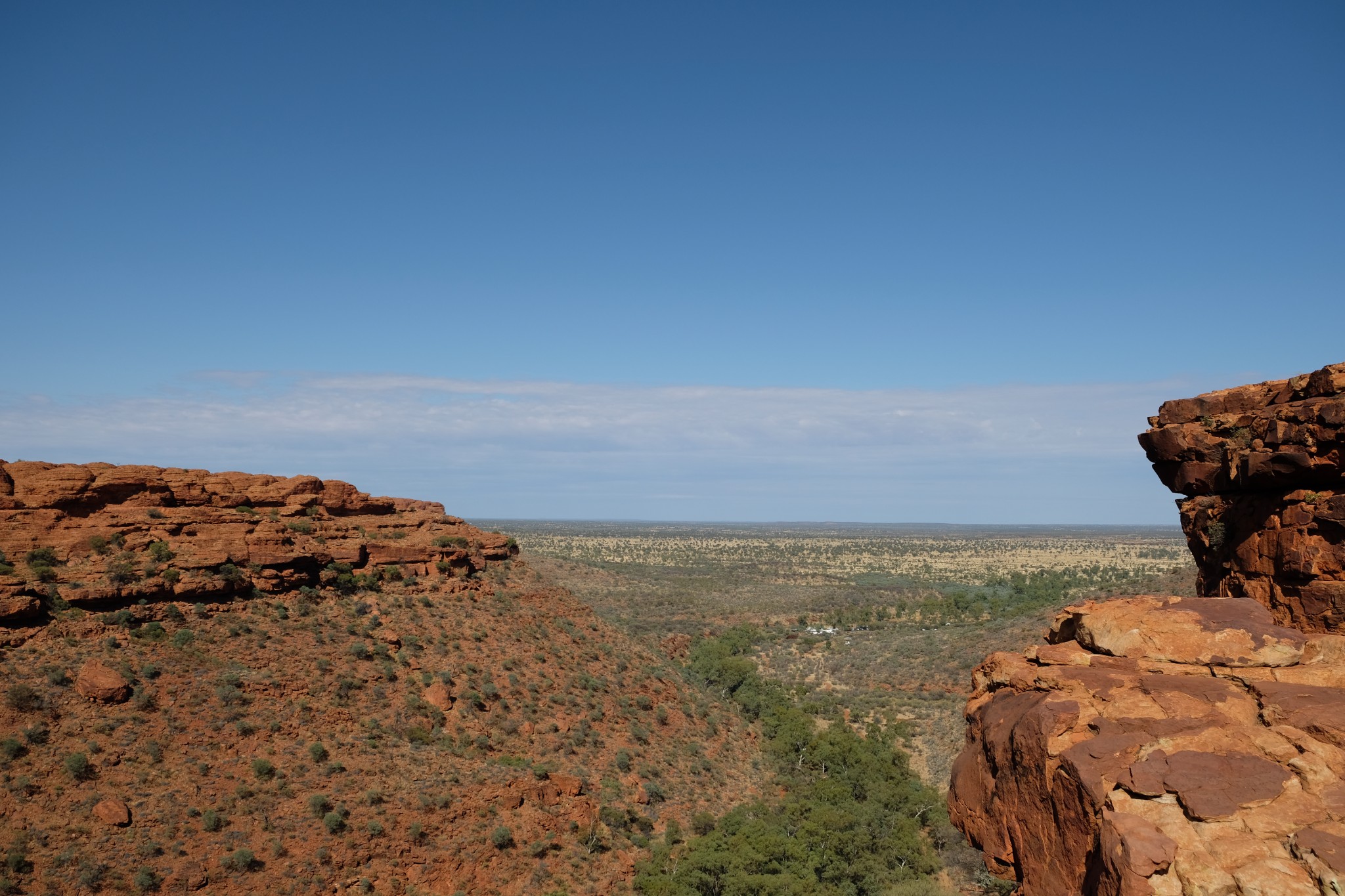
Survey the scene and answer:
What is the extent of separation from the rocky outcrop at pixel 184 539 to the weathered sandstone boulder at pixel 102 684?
3318 millimetres

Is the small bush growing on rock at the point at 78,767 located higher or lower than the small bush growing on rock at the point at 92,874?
higher

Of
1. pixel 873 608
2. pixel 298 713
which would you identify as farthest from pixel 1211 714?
pixel 873 608

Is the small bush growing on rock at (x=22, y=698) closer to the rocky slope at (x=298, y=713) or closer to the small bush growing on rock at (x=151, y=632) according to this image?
the rocky slope at (x=298, y=713)

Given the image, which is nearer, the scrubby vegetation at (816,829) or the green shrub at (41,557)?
the scrubby vegetation at (816,829)

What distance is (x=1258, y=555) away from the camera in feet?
42.7

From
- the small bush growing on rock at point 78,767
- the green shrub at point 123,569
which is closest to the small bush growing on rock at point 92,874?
the small bush growing on rock at point 78,767

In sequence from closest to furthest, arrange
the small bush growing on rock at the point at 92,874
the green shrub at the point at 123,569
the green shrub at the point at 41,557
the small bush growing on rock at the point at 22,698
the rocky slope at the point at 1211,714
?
the rocky slope at the point at 1211,714 < the small bush growing on rock at the point at 92,874 < the small bush growing on rock at the point at 22,698 < the green shrub at the point at 41,557 < the green shrub at the point at 123,569

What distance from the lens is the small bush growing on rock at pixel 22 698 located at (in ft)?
76.9

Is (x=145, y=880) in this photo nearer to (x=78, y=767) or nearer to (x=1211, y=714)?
(x=78, y=767)

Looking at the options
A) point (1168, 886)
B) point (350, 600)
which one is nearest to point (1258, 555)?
point (1168, 886)

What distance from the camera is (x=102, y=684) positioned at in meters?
25.2

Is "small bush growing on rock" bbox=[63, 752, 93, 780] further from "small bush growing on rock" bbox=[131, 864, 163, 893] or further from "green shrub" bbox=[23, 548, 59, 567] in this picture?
"green shrub" bbox=[23, 548, 59, 567]

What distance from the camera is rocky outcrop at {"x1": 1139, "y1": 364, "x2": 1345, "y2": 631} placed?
11766 mm

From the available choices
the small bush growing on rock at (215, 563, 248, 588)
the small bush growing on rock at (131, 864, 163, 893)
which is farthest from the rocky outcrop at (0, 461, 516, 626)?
the small bush growing on rock at (131, 864, 163, 893)
